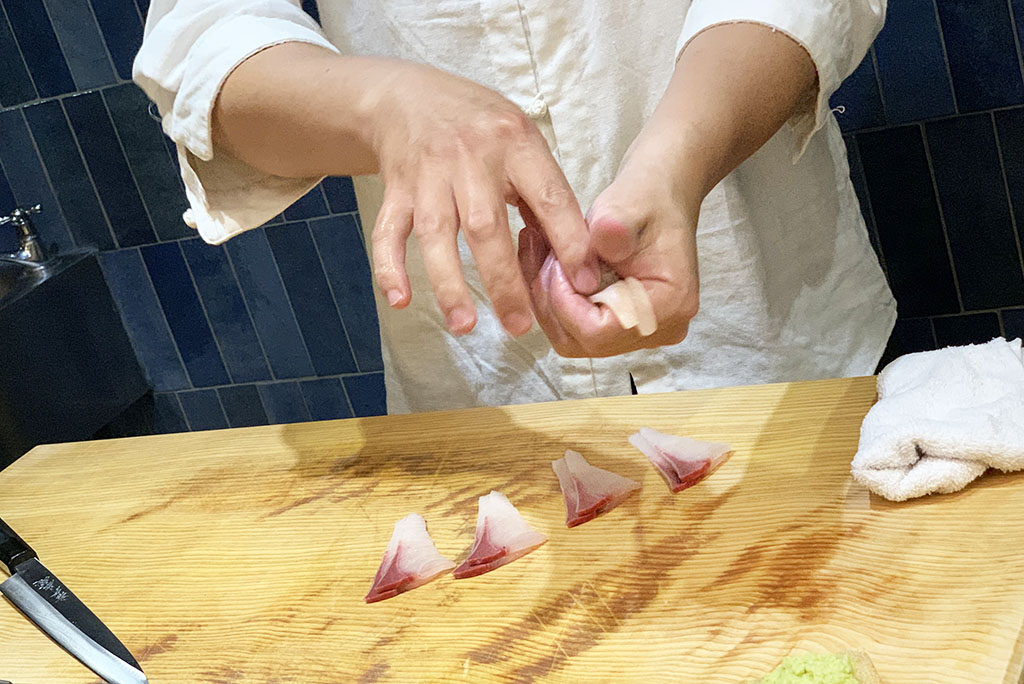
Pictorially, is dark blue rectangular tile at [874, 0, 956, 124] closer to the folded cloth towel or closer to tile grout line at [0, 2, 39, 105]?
the folded cloth towel

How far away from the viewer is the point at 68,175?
210cm

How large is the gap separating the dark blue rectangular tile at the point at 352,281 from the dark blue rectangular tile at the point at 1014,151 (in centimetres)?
108

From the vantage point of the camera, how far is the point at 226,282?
6.75 ft

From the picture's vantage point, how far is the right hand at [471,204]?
60 centimetres

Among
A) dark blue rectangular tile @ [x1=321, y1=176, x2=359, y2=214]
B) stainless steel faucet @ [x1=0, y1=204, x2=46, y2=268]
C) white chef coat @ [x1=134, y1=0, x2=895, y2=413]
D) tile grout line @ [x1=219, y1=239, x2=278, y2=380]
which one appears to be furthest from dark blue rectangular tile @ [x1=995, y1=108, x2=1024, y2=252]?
stainless steel faucet @ [x1=0, y1=204, x2=46, y2=268]

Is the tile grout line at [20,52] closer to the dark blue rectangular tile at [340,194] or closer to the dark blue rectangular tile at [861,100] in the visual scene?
the dark blue rectangular tile at [340,194]

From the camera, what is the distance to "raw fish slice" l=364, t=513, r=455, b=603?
30.5 inches

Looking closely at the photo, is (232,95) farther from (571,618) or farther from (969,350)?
(969,350)

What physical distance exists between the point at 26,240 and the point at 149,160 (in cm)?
38

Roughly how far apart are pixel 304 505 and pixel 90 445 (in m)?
0.40

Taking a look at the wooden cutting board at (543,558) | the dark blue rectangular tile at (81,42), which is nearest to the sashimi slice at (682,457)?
the wooden cutting board at (543,558)

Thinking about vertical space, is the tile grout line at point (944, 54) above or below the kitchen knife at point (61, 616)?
above

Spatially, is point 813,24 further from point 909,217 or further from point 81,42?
point 81,42

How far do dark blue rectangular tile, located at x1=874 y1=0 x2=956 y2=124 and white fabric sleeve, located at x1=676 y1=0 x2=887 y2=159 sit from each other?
549 millimetres
